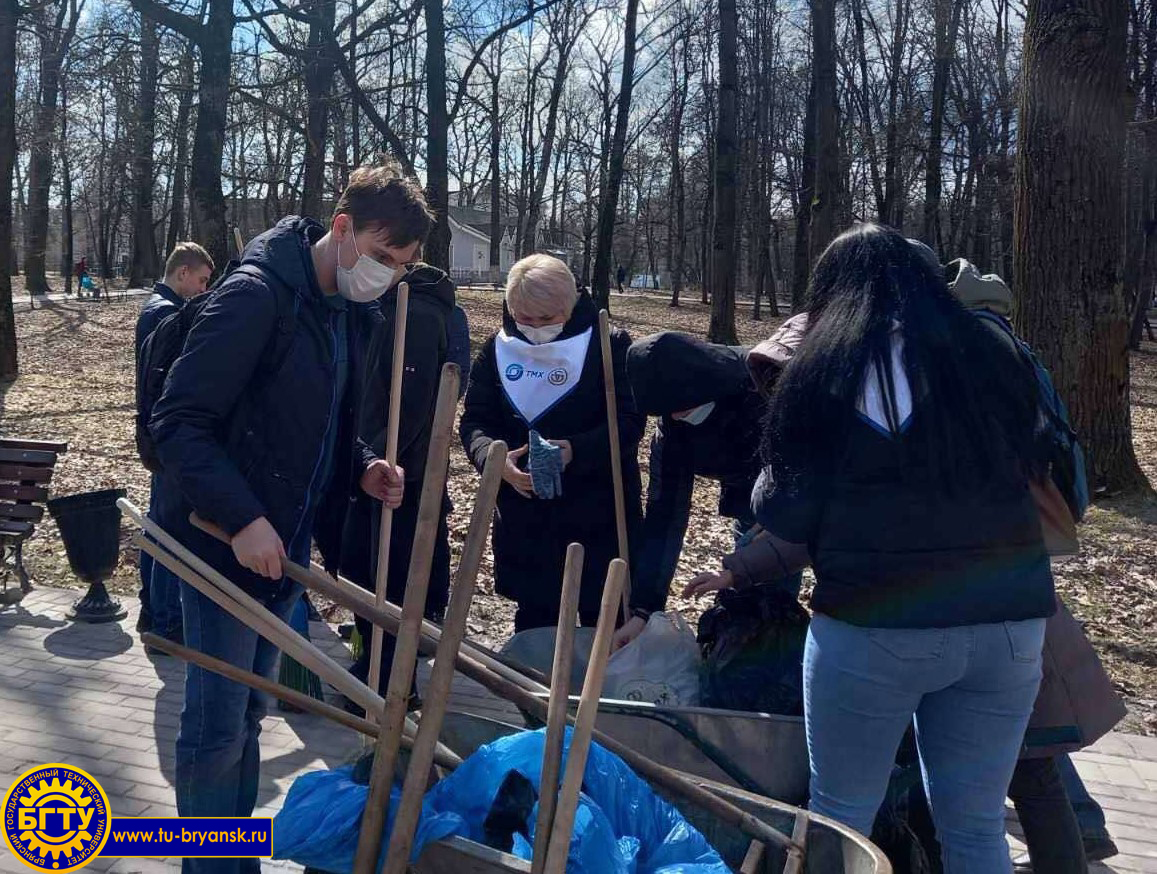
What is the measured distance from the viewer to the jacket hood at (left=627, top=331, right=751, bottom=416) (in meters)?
3.13

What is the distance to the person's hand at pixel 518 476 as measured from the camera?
3611 mm

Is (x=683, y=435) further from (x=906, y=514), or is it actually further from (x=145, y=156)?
(x=145, y=156)

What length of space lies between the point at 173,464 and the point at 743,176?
1335 inches

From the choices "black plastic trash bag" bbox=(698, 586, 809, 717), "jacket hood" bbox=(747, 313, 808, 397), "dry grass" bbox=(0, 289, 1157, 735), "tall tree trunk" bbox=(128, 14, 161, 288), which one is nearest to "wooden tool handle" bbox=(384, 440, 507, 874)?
"jacket hood" bbox=(747, 313, 808, 397)

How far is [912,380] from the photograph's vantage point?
Result: 2.01 m

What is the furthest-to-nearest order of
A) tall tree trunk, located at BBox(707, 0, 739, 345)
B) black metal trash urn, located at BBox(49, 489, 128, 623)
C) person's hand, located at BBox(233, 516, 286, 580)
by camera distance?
1. tall tree trunk, located at BBox(707, 0, 739, 345)
2. black metal trash urn, located at BBox(49, 489, 128, 623)
3. person's hand, located at BBox(233, 516, 286, 580)

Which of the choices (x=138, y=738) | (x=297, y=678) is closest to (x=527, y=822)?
(x=297, y=678)

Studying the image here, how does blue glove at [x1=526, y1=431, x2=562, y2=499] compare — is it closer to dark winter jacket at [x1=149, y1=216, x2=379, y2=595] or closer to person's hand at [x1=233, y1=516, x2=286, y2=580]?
dark winter jacket at [x1=149, y1=216, x2=379, y2=595]

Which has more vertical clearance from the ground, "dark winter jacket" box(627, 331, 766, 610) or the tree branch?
the tree branch

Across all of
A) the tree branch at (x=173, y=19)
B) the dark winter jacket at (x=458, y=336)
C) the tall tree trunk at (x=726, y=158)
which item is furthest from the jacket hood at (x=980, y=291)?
the tall tree trunk at (x=726, y=158)

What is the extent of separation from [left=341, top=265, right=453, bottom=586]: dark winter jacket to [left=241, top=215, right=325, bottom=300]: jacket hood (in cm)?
138

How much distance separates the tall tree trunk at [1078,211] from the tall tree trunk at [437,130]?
940cm

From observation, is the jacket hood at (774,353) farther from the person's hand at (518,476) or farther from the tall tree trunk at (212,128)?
the tall tree trunk at (212,128)

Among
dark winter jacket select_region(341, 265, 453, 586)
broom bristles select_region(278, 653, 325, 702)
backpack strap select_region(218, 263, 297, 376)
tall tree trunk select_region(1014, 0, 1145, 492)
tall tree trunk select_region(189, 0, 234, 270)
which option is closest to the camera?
backpack strap select_region(218, 263, 297, 376)
